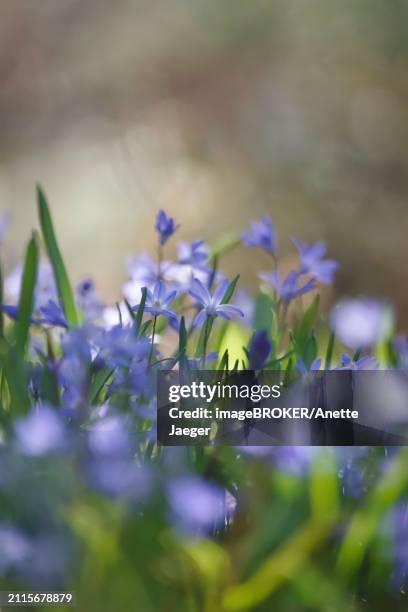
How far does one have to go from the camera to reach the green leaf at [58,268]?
70 cm

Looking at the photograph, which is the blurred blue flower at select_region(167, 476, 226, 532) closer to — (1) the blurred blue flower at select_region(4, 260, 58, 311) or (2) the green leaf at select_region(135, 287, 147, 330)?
(2) the green leaf at select_region(135, 287, 147, 330)

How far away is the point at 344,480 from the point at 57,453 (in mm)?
230

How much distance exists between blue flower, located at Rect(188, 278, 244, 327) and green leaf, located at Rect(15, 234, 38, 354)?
13 cm

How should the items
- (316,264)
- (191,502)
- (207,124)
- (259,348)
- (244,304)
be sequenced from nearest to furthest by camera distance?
(191,502)
(259,348)
(316,264)
(244,304)
(207,124)

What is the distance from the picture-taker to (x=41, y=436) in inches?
20.1

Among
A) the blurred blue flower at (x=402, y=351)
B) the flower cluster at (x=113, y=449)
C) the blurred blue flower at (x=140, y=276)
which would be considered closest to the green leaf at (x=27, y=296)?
the flower cluster at (x=113, y=449)

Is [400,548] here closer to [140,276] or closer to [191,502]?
[191,502]

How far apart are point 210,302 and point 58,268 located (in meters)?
0.14

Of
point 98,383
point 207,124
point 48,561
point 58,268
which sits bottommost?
point 48,561

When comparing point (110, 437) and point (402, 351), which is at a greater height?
point (402, 351)

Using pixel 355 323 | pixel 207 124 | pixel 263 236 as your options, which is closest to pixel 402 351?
pixel 355 323

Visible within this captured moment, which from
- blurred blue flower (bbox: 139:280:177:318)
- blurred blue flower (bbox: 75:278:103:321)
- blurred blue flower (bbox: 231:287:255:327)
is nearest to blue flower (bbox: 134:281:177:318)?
blurred blue flower (bbox: 139:280:177:318)

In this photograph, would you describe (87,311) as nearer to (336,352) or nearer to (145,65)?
(336,352)

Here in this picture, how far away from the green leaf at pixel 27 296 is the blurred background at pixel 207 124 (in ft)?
5.32
